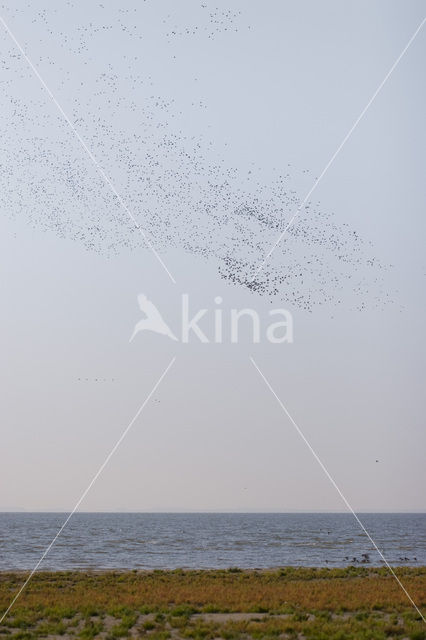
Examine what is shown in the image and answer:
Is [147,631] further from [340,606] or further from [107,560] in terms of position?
[107,560]

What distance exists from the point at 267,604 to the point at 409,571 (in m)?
17.9

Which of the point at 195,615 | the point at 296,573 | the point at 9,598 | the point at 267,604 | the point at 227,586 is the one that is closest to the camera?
the point at 195,615

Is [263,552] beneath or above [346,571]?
beneath

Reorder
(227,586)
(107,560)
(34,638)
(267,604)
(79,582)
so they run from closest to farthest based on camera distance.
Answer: (34,638) → (267,604) → (227,586) → (79,582) → (107,560)

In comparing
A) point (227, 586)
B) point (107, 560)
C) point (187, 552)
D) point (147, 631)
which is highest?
point (147, 631)

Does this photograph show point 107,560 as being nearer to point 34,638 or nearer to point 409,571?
point 409,571

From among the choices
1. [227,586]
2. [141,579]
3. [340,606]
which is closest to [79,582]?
[141,579]

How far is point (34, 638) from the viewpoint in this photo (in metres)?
18.8

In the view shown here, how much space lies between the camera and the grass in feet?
64.0

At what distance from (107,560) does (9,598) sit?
23.1 meters

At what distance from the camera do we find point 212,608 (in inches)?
931

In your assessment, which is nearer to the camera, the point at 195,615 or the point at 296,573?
the point at 195,615

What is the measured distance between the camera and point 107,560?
4919 cm

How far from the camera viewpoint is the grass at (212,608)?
19516 millimetres
